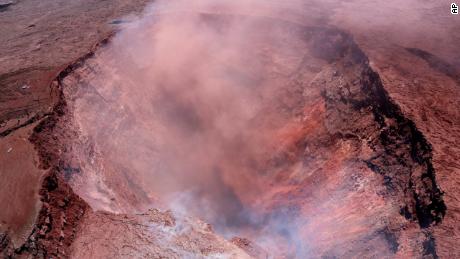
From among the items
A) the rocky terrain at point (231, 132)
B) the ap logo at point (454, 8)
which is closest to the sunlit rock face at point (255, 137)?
the rocky terrain at point (231, 132)

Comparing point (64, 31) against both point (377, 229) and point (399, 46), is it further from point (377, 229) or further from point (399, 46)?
point (377, 229)

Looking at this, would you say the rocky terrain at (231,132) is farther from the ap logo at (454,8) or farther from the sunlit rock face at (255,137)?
the ap logo at (454,8)

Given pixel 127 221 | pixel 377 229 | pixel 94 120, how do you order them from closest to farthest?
pixel 127 221 < pixel 377 229 < pixel 94 120

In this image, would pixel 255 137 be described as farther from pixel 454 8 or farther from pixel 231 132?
pixel 454 8

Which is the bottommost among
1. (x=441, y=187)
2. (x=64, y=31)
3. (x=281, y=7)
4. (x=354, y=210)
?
(x=354, y=210)

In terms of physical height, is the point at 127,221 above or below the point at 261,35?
below

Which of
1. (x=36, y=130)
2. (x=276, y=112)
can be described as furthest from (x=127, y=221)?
(x=276, y=112)

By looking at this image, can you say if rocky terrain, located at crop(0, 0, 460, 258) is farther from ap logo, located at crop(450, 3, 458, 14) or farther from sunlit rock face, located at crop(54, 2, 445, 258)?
ap logo, located at crop(450, 3, 458, 14)
